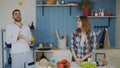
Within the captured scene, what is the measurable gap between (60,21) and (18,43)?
1.71 meters

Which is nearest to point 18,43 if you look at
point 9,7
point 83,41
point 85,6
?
point 83,41

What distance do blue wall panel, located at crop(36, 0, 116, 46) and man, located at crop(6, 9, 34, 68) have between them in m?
1.38

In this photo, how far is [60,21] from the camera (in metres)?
5.59

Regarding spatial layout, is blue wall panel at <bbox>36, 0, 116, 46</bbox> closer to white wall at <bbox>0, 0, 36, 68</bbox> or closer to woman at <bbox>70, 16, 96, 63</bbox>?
white wall at <bbox>0, 0, 36, 68</bbox>

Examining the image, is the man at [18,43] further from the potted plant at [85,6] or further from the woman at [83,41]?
the potted plant at [85,6]

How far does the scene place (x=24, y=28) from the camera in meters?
4.18

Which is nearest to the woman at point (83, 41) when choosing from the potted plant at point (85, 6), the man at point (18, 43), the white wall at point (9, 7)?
the man at point (18, 43)

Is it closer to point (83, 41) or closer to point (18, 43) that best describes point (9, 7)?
point (18, 43)

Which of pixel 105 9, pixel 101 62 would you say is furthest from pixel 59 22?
pixel 101 62

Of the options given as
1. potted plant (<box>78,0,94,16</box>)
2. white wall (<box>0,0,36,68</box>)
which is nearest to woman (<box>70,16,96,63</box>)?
potted plant (<box>78,0,94,16</box>)

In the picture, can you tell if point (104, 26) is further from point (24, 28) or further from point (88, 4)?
point (24, 28)

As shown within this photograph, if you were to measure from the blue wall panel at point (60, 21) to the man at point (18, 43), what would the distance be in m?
1.38

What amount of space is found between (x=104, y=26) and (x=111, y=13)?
0.32 meters

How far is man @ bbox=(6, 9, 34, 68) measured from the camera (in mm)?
4059
